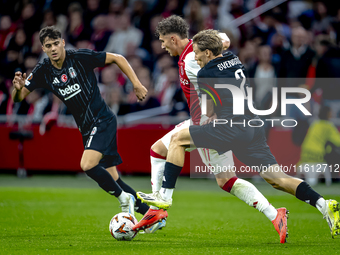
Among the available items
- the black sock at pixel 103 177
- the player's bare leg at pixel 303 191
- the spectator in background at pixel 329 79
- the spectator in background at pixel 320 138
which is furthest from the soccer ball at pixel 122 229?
the spectator in background at pixel 329 79

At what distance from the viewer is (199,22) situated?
12562 millimetres

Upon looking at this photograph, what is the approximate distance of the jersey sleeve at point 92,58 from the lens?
596 cm

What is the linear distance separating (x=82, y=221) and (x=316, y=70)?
645 centimetres

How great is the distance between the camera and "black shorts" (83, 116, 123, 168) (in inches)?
232

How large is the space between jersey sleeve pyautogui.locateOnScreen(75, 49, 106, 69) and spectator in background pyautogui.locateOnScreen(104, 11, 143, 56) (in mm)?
7144

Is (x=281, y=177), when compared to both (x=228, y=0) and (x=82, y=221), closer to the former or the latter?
(x=82, y=221)

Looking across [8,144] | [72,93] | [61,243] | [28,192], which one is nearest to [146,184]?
[28,192]

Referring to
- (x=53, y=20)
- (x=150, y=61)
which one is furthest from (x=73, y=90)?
(x=53, y=20)

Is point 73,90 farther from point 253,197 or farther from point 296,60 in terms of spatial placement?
point 296,60

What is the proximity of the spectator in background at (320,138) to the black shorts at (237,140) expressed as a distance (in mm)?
5918

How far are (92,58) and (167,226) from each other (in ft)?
7.55

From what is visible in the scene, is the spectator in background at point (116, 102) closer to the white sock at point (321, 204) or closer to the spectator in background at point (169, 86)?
the spectator in background at point (169, 86)

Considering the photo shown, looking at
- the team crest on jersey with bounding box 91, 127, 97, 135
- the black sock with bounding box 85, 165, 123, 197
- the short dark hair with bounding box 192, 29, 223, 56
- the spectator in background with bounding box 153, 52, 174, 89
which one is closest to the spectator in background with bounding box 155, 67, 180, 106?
the spectator in background with bounding box 153, 52, 174, 89

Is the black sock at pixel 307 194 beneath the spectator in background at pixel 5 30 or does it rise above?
beneath
